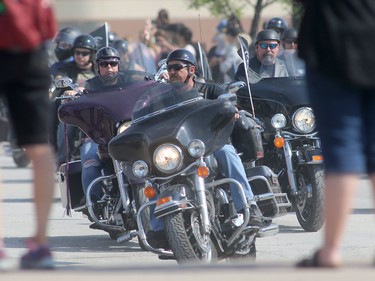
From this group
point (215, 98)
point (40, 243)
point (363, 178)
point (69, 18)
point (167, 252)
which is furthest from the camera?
point (69, 18)

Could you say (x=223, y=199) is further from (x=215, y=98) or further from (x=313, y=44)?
(x=313, y=44)

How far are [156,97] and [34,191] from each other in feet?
12.1

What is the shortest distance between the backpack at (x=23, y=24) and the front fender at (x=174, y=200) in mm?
3126

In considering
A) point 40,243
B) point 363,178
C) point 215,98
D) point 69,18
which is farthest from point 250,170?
point 69,18

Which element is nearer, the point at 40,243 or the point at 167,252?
the point at 40,243

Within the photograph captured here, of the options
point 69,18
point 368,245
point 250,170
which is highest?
point 69,18

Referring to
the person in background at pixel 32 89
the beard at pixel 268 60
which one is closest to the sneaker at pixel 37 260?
the person in background at pixel 32 89

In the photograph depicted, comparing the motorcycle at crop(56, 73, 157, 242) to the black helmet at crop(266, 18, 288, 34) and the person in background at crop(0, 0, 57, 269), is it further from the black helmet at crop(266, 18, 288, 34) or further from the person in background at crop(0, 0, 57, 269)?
the black helmet at crop(266, 18, 288, 34)

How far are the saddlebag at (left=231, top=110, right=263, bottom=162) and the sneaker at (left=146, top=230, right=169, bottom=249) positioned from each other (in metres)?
1.71

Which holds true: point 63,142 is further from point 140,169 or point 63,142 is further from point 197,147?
point 197,147

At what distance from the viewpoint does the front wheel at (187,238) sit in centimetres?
888

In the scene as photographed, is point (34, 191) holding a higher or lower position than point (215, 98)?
lower

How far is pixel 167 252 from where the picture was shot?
9.33m

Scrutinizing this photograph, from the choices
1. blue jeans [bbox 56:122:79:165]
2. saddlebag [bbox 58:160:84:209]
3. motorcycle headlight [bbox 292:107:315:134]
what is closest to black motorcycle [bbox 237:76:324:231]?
motorcycle headlight [bbox 292:107:315:134]
